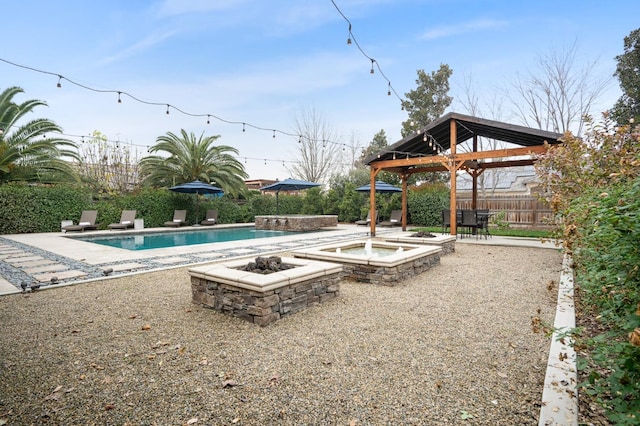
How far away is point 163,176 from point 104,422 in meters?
16.7

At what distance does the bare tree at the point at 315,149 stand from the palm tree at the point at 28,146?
15943 mm

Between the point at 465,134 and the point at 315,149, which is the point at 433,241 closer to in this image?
the point at 465,134

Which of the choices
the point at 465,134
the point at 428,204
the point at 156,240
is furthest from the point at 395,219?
the point at 156,240

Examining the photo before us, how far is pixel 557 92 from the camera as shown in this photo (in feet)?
55.5

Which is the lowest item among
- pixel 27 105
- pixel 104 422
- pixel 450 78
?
pixel 104 422

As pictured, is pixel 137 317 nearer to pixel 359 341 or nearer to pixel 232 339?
pixel 232 339

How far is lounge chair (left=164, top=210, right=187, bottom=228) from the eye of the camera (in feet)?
52.0

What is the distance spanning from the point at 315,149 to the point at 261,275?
24146mm

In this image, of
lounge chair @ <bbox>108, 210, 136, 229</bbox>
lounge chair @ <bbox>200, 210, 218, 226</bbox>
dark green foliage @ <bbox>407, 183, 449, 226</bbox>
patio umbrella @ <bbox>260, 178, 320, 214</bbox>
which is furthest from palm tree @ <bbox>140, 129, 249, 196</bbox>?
dark green foliage @ <bbox>407, 183, 449, 226</bbox>

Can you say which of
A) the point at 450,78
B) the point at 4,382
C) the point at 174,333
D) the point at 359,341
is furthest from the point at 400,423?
the point at 450,78

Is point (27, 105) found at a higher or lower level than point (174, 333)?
higher

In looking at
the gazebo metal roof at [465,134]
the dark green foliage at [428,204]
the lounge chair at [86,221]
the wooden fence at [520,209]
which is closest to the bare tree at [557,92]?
the wooden fence at [520,209]

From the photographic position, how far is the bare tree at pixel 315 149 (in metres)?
26.3

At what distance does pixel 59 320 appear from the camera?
3.67m
